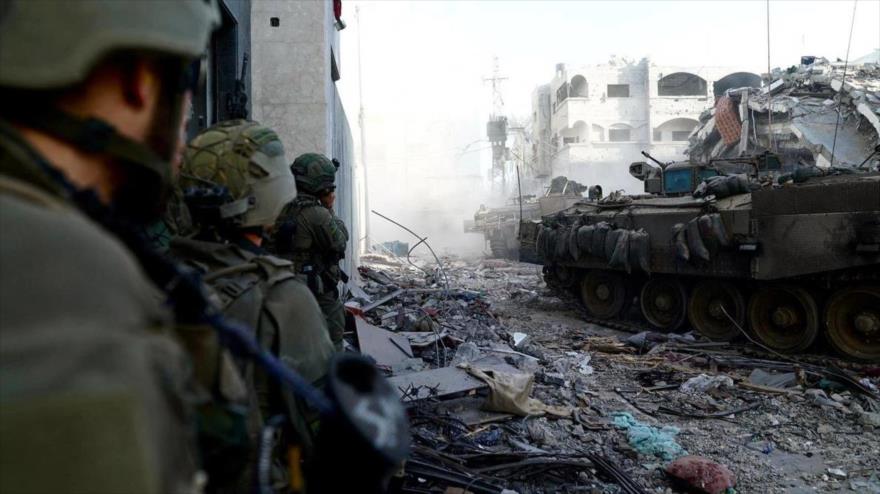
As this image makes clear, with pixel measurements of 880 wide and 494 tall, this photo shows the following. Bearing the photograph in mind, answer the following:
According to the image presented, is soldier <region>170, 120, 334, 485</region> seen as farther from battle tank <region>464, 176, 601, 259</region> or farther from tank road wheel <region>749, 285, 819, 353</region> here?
battle tank <region>464, 176, 601, 259</region>

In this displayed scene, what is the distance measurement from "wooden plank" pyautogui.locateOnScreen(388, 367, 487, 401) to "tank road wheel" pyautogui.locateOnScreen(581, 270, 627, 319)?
5.76 m

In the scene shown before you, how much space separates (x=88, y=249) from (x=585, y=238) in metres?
10.0

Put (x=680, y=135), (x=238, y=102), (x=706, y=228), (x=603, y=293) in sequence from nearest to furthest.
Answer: (x=238, y=102) → (x=706, y=228) → (x=603, y=293) → (x=680, y=135)

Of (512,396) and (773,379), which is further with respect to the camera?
(773,379)

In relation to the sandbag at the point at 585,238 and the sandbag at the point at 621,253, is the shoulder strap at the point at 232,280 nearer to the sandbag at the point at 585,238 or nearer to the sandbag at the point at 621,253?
the sandbag at the point at 621,253

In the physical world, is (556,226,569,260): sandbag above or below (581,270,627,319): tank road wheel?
above

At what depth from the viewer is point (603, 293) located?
1045 centimetres

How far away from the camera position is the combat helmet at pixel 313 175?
453 centimetres

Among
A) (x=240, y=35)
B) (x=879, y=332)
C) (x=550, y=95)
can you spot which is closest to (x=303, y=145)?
(x=240, y=35)

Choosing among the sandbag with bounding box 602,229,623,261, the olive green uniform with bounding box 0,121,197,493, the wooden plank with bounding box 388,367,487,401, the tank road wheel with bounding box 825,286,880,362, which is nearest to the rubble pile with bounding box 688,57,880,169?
the sandbag with bounding box 602,229,623,261

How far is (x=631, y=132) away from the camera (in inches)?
1588

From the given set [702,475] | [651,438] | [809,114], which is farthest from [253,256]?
[809,114]

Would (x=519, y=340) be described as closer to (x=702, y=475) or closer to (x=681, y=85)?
(x=702, y=475)

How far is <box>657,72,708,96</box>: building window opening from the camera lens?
4062 cm
